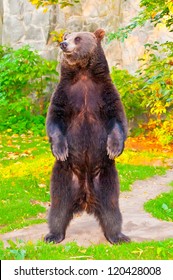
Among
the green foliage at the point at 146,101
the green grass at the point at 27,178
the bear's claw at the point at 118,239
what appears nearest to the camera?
the bear's claw at the point at 118,239

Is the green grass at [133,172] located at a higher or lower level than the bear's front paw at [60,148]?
lower

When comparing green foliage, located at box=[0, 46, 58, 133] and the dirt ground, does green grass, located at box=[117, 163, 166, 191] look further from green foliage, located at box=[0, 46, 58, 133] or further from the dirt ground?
green foliage, located at box=[0, 46, 58, 133]

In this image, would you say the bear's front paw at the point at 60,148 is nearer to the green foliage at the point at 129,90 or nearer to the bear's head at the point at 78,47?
the bear's head at the point at 78,47

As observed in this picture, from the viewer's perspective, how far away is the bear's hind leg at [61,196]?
16.6 ft

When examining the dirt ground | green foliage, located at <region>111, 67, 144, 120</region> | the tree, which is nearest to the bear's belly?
the dirt ground

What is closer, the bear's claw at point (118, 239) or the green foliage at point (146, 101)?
the bear's claw at point (118, 239)

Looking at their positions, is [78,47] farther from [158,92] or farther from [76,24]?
[76,24]

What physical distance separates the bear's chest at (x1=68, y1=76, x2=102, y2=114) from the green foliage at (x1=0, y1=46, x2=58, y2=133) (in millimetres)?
9441

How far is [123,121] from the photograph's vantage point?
480cm

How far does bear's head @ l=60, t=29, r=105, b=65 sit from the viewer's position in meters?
4.75

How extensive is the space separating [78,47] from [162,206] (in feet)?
11.0

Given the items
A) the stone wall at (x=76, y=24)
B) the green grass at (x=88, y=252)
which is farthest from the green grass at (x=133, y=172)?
the stone wall at (x=76, y=24)

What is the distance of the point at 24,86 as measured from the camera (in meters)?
15.3

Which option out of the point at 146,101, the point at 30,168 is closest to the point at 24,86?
the point at 146,101
